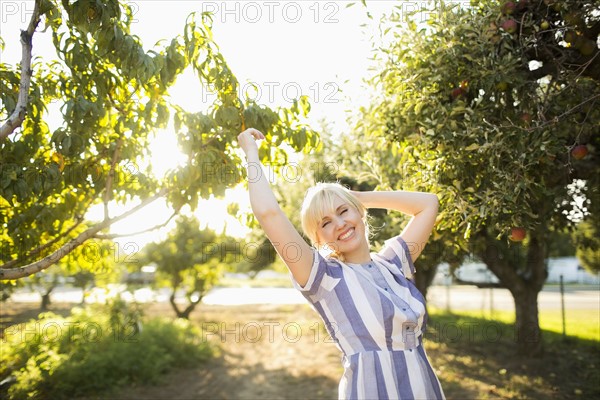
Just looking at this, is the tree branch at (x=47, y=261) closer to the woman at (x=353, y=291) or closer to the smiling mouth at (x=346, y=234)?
the woman at (x=353, y=291)

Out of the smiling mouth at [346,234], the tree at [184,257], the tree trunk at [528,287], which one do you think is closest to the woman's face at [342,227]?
the smiling mouth at [346,234]

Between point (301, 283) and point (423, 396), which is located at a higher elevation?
point (301, 283)

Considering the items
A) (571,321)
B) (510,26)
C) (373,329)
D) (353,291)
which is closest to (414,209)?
(353,291)

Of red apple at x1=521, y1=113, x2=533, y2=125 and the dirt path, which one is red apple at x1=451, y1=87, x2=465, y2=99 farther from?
the dirt path

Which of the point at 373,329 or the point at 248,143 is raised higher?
the point at 248,143

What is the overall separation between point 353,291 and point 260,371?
8.75 meters

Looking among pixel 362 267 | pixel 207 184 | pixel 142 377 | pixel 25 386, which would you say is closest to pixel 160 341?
pixel 142 377

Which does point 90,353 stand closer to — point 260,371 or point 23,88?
point 260,371

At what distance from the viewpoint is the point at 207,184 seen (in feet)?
14.9

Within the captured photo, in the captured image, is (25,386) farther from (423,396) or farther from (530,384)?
(530,384)

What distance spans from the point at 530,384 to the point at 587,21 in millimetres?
6504

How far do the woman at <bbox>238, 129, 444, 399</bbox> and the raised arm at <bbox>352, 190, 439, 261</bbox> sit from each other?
24cm

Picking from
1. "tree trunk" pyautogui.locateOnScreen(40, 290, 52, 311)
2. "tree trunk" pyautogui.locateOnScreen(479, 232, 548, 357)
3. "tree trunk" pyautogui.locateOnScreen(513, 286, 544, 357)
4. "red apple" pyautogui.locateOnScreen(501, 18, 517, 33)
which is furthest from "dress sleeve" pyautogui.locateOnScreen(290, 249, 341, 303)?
"tree trunk" pyautogui.locateOnScreen(40, 290, 52, 311)

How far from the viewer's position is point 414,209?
2889 millimetres
